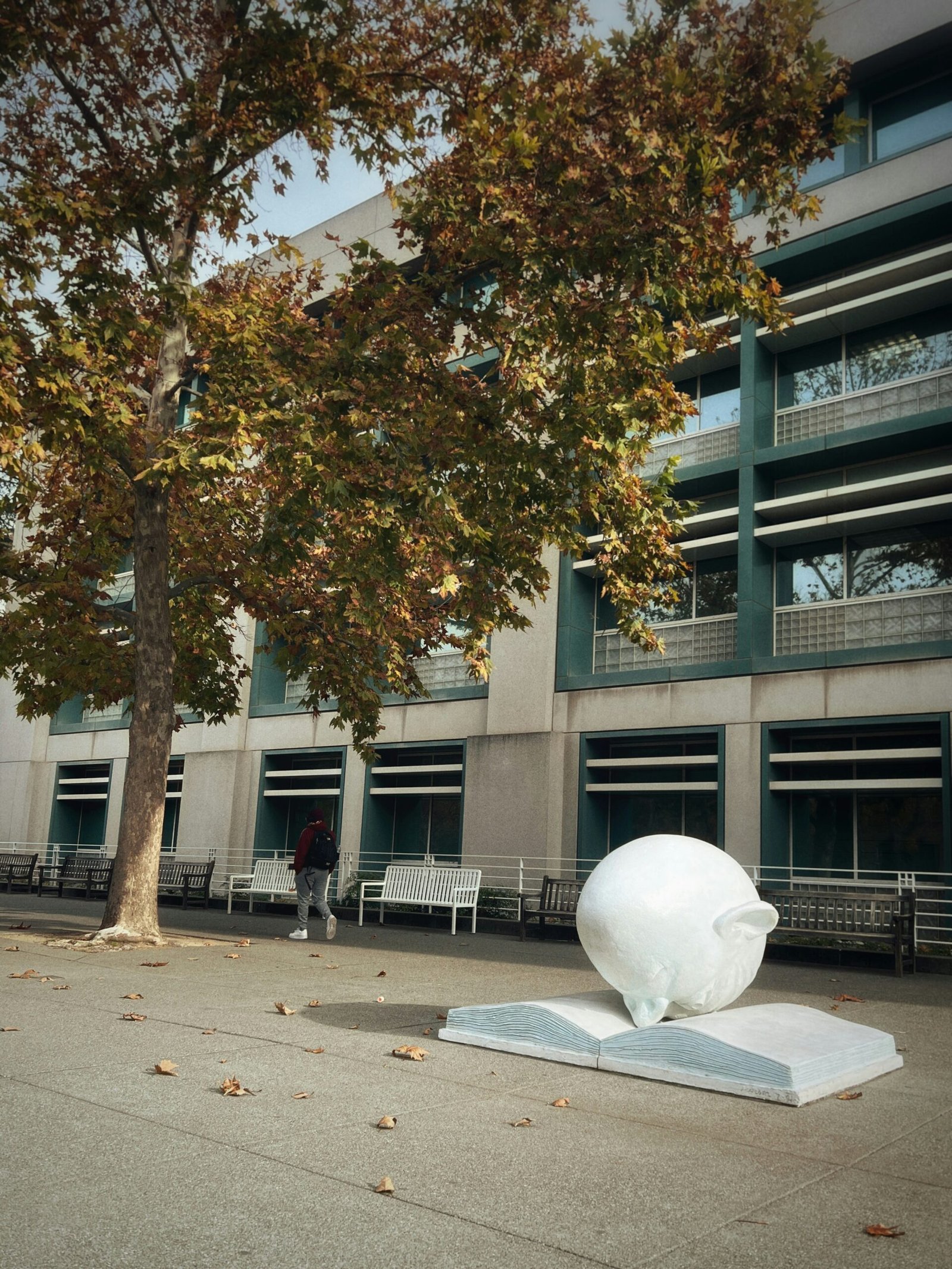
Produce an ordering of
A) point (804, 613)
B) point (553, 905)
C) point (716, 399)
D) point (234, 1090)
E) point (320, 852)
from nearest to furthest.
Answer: point (234, 1090), point (320, 852), point (553, 905), point (804, 613), point (716, 399)

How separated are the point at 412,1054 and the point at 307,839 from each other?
1014cm

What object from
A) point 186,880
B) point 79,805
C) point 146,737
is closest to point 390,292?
point 146,737

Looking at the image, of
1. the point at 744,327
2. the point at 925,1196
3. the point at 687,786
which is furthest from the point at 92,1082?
the point at 744,327

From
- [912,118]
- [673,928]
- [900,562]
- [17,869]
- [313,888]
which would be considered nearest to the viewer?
[673,928]

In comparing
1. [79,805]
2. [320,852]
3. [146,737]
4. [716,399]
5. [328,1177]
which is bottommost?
[328,1177]

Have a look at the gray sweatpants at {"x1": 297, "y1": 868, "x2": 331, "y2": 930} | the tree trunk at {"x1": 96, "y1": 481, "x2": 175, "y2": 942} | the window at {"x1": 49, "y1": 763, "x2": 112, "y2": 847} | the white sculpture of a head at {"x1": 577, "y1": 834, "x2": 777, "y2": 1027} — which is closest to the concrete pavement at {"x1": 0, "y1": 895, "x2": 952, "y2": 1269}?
the white sculpture of a head at {"x1": 577, "y1": 834, "x2": 777, "y2": 1027}

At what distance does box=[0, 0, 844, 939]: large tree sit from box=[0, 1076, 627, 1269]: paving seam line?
A: 7.09 meters

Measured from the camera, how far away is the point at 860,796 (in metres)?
19.4

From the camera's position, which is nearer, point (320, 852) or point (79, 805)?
point (320, 852)

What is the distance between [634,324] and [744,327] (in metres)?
10.6

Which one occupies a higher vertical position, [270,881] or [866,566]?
[866,566]

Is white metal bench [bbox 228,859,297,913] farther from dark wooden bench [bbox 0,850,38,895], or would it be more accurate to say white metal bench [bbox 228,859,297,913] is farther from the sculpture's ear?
the sculpture's ear

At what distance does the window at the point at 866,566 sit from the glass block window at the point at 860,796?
2.53 meters

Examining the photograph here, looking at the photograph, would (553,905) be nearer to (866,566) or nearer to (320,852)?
(320,852)
